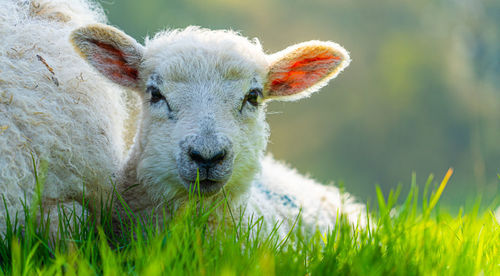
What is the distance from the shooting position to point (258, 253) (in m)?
2.48

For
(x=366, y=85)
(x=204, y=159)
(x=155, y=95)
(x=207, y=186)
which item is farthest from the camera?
(x=366, y=85)

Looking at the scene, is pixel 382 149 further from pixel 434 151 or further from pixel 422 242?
pixel 422 242

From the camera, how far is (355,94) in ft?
88.6

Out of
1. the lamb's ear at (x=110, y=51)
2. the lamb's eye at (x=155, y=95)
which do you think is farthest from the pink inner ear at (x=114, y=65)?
the lamb's eye at (x=155, y=95)

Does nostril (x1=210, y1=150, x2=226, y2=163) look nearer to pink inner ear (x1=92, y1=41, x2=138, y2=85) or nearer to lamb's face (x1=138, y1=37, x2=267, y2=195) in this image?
lamb's face (x1=138, y1=37, x2=267, y2=195)

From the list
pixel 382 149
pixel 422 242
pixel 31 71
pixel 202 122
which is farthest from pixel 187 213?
pixel 382 149

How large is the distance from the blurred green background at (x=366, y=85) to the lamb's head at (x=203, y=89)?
18550 millimetres

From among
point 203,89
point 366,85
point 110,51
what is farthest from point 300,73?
point 366,85

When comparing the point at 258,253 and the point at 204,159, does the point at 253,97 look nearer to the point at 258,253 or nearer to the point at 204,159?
the point at 204,159

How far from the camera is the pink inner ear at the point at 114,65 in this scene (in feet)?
11.5

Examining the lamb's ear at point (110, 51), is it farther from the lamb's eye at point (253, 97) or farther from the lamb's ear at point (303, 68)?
the lamb's ear at point (303, 68)

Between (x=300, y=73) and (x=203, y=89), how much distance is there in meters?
0.81

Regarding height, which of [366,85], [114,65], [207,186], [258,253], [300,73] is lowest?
[258,253]

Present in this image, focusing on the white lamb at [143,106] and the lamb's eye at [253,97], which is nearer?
the white lamb at [143,106]
